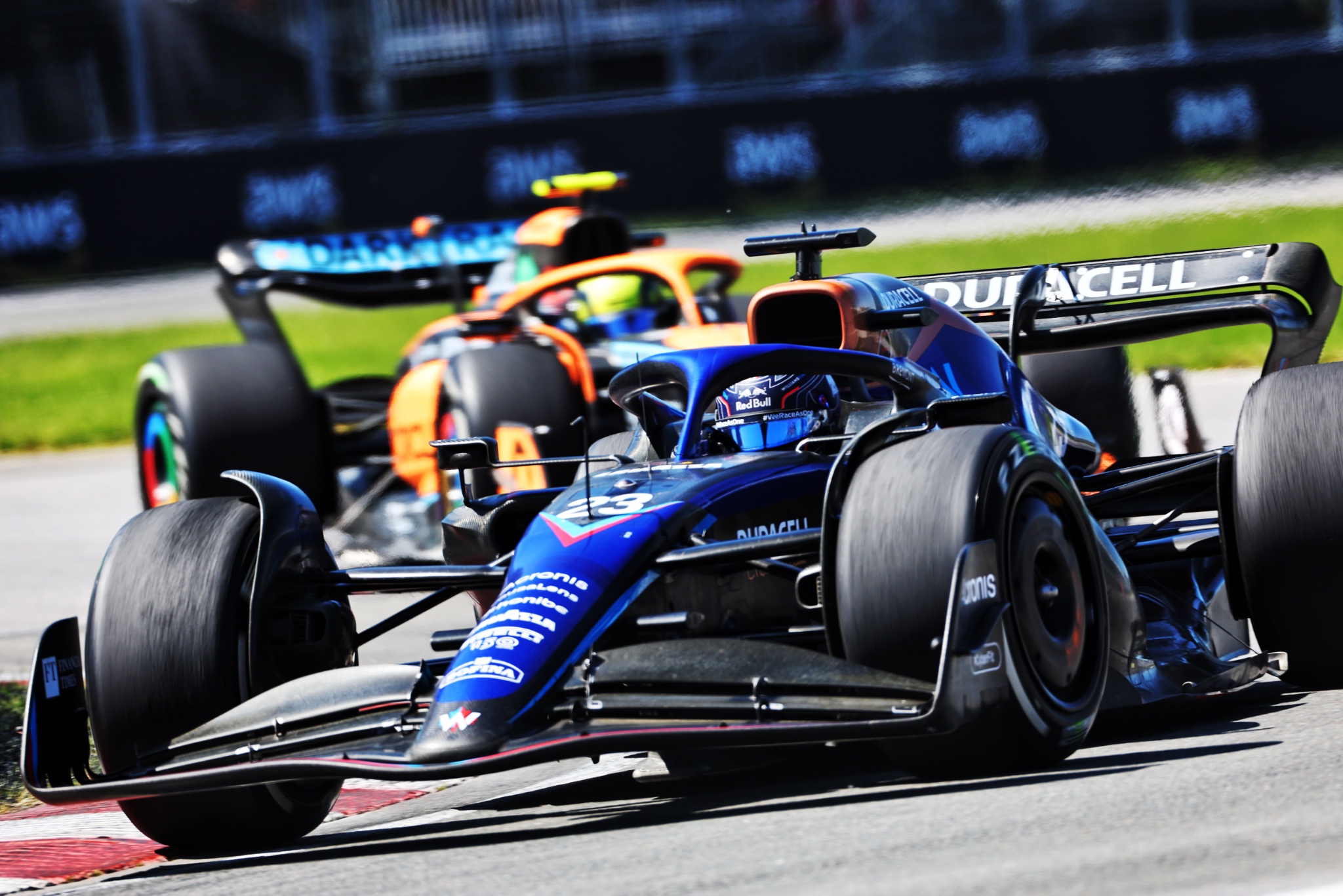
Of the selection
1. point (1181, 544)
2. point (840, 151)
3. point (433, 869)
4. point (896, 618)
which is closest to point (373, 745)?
point (433, 869)

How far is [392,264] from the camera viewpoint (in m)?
11.0

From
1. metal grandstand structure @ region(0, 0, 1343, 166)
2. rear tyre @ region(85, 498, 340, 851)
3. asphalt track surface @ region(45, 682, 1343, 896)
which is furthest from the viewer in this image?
metal grandstand structure @ region(0, 0, 1343, 166)

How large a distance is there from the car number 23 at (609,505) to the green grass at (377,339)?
11.0m

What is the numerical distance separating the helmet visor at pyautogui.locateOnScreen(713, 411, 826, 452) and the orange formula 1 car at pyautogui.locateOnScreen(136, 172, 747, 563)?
3.82m

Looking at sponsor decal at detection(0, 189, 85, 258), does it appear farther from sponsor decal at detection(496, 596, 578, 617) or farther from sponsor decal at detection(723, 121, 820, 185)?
sponsor decal at detection(496, 596, 578, 617)

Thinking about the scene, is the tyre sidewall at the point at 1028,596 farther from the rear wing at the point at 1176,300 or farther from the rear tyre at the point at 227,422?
the rear tyre at the point at 227,422

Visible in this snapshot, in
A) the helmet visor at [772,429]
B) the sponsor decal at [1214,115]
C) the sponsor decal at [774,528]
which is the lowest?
the sponsor decal at [774,528]

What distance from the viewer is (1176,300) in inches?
277

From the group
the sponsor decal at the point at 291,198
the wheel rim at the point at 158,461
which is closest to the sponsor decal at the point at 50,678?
the wheel rim at the point at 158,461

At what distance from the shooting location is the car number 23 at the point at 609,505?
4.75 m

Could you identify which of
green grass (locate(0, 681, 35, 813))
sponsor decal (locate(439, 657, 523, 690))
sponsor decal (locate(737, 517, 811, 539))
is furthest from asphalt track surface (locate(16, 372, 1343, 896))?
green grass (locate(0, 681, 35, 813))

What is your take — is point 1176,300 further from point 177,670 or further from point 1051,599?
point 177,670

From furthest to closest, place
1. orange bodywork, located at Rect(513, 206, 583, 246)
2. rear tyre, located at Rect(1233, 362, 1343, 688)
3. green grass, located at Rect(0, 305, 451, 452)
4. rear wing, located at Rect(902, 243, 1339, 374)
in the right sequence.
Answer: green grass, located at Rect(0, 305, 451, 452) → orange bodywork, located at Rect(513, 206, 583, 246) → rear wing, located at Rect(902, 243, 1339, 374) → rear tyre, located at Rect(1233, 362, 1343, 688)

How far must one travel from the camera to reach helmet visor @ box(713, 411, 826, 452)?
546cm
